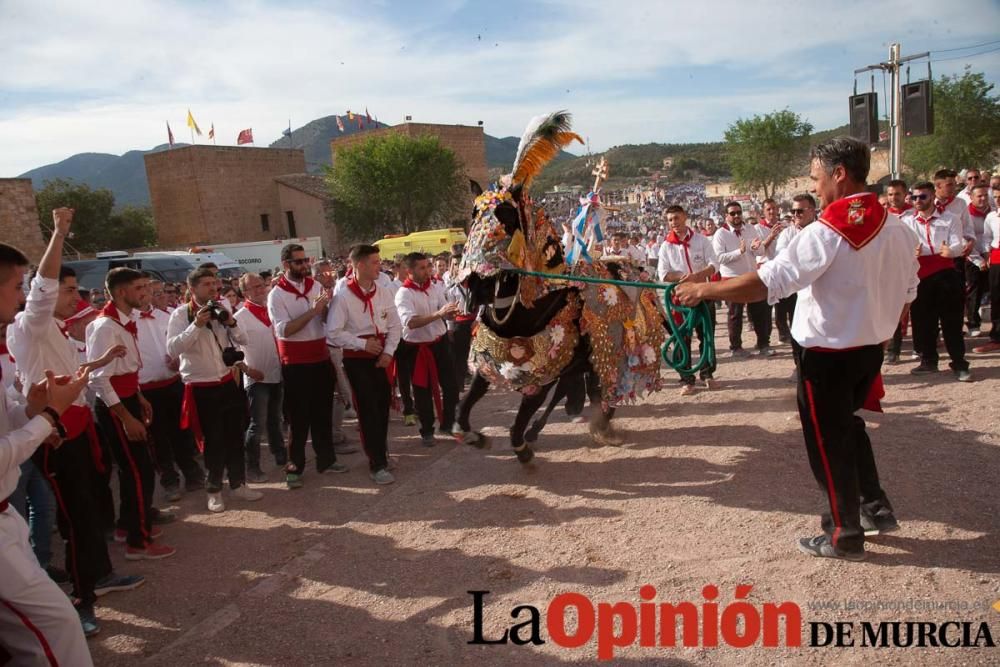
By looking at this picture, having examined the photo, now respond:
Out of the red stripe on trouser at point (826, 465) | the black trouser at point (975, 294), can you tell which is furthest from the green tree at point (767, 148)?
the red stripe on trouser at point (826, 465)

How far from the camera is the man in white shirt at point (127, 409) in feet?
15.1

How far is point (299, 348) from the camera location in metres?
5.89

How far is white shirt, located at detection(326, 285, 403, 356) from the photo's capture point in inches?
223

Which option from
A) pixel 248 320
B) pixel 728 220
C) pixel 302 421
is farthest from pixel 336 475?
pixel 728 220

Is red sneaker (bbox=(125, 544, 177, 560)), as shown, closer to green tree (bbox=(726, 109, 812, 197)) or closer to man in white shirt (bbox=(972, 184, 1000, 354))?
man in white shirt (bbox=(972, 184, 1000, 354))

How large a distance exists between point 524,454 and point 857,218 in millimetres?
3002

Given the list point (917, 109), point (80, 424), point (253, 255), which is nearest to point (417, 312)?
point (80, 424)

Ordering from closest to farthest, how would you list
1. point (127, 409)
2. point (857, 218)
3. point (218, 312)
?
point (857, 218) → point (127, 409) → point (218, 312)

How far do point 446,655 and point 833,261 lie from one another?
2674 mm

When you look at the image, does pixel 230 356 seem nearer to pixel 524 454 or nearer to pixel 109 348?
pixel 109 348

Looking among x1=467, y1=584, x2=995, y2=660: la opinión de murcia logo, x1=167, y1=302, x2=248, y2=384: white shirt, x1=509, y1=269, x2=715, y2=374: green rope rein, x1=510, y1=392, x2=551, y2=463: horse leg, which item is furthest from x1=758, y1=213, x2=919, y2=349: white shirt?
x1=167, y1=302, x2=248, y2=384: white shirt

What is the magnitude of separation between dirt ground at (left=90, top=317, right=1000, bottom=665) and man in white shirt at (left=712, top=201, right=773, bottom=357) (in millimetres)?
2697

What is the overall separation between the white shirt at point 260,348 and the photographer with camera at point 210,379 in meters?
0.59

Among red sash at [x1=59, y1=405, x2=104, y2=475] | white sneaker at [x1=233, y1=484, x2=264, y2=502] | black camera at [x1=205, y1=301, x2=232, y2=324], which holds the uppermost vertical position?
black camera at [x1=205, y1=301, x2=232, y2=324]
